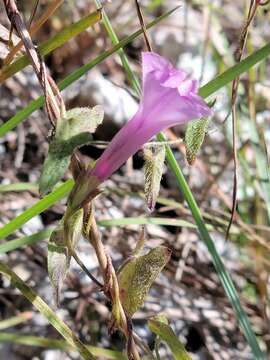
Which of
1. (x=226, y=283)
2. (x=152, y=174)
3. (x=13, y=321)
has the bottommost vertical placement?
(x=226, y=283)

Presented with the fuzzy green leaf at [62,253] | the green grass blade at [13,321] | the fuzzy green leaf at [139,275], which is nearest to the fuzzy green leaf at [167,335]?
the fuzzy green leaf at [139,275]

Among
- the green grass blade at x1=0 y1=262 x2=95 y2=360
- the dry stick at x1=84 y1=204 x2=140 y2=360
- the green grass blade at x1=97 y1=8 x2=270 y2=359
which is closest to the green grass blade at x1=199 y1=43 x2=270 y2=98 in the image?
the green grass blade at x1=97 y1=8 x2=270 y2=359

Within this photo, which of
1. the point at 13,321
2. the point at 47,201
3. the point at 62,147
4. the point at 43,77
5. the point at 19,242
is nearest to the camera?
the point at 62,147

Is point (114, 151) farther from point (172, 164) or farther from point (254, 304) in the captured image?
point (254, 304)

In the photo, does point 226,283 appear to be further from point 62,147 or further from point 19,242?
point 62,147

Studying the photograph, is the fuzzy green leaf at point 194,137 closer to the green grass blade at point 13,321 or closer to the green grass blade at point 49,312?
the green grass blade at point 49,312

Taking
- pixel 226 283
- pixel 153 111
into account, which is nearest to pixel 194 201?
pixel 226 283

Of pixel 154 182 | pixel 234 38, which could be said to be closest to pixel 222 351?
pixel 154 182
